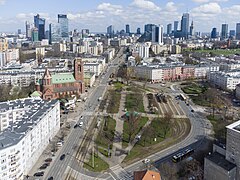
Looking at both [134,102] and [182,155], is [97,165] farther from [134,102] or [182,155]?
[134,102]

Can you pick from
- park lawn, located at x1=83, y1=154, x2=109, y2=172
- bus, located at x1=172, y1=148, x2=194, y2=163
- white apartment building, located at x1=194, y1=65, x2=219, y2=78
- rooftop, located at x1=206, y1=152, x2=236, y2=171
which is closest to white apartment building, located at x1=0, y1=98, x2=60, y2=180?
park lawn, located at x1=83, y1=154, x2=109, y2=172

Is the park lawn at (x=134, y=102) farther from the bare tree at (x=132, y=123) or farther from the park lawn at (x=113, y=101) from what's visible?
the bare tree at (x=132, y=123)

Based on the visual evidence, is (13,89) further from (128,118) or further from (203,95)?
(203,95)

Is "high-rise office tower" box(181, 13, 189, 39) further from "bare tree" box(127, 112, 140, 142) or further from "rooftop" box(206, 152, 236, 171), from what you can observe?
"rooftop" box(206, 152, 236, 171)

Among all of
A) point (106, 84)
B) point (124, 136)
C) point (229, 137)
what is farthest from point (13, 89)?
point (229, 137)

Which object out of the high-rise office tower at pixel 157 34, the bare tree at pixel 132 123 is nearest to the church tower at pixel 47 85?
the bare tree at pixel 132 123

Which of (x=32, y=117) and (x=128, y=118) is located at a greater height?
(x=32, y=117)
